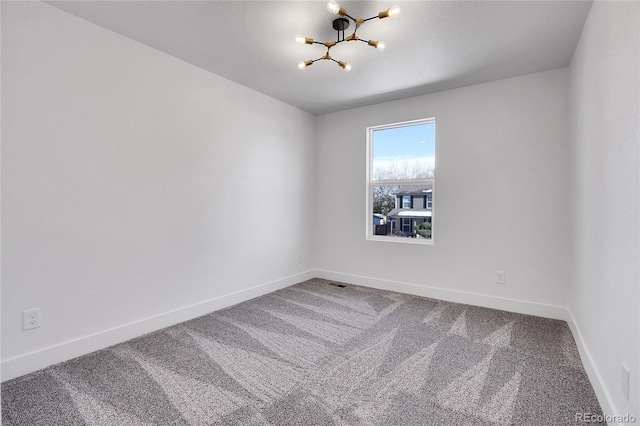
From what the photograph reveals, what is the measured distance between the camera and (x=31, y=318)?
1.99 m

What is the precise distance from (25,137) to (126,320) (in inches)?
58.6

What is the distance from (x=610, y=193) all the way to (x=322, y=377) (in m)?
1.93

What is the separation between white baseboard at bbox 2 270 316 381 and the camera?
1.95 metres

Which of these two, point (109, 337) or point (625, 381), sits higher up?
point (625, 381)

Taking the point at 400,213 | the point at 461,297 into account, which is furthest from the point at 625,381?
the point at 400,213

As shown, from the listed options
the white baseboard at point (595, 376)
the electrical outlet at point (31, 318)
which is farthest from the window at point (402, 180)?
the electrical outlet at point (31, 318)

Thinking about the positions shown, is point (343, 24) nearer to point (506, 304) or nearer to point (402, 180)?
point (402, 180)

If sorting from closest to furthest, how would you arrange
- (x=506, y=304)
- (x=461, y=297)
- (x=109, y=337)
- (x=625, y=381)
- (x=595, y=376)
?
1. (x=625, y=381)
2. (x=595, y=376)
3. (x=109, y=337)
4. (x=506, y=304)
5. (x=461, y=297)

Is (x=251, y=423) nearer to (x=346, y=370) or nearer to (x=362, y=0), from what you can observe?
(x=346, y=370)

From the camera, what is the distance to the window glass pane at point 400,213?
3748 mm

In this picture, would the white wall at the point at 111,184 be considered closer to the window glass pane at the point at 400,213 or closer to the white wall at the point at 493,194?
the window glass pane at the point at 400,213

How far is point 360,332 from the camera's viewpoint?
2652mm

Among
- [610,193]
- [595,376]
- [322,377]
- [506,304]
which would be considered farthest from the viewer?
[506,304]

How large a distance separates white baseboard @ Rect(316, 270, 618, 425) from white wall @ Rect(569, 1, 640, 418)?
0.06m
